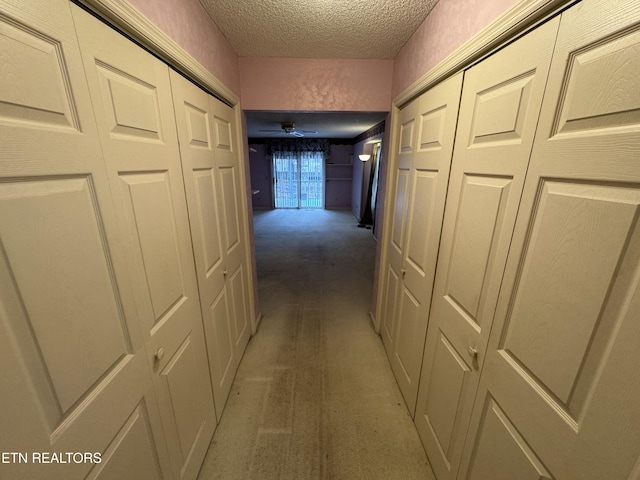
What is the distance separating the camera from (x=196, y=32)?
120 cm

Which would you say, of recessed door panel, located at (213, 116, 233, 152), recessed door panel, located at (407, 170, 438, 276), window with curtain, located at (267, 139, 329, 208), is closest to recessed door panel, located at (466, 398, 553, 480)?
recessed door panel, located at (407, 170, 438, 276)

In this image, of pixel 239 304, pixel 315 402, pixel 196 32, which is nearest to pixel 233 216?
pixel 239 304

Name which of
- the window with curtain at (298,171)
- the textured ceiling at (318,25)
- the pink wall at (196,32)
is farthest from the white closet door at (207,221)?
the window with curtain at (298,171)

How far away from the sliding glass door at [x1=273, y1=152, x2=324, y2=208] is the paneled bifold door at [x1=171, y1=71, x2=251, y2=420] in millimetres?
6744

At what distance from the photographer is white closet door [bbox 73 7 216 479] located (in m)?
0.71

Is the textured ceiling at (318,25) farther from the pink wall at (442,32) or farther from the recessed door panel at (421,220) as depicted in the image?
the recessed door panel at (421,220)

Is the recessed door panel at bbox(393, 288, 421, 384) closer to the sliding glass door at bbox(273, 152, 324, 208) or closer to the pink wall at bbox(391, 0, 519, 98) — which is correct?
the pink wall at bbox(391, 0, 519, 98)

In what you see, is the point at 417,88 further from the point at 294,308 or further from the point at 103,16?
the point at 294,308

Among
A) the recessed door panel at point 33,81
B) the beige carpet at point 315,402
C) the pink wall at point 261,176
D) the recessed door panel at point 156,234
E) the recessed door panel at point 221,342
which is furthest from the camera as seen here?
the pink wall at point 261,176

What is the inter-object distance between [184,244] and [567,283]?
1361mm

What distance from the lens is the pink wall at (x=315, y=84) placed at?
185 cm

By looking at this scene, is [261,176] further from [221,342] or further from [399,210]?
[221,342]

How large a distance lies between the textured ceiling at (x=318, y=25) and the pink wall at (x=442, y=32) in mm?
67

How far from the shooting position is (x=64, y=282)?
0.59 meters
